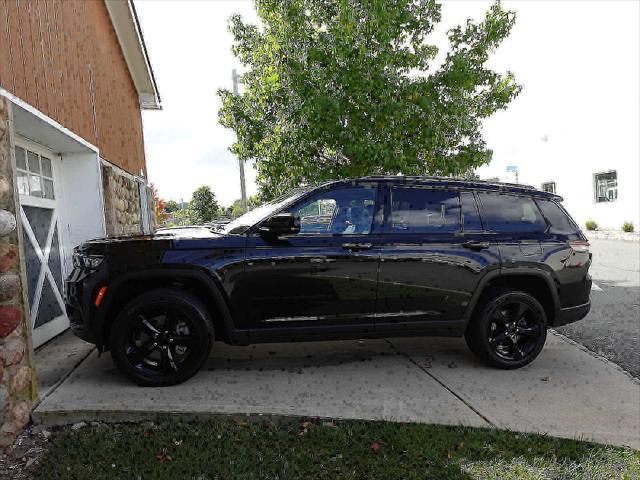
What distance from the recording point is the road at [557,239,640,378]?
5633mm

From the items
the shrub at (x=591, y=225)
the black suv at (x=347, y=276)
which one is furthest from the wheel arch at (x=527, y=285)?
the shrub at (x=591, y=225)

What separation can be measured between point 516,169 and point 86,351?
31.6 metres

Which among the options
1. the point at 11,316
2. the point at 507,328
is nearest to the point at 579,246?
the point at 507,328

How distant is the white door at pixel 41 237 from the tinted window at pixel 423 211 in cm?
401

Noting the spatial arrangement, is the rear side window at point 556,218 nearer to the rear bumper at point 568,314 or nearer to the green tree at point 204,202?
the rear bumper at point 568,314

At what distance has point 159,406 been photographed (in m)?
3.76

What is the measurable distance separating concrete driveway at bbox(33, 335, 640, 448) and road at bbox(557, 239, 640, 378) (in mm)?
537

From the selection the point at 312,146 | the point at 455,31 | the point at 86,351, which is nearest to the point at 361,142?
the point at 312,146

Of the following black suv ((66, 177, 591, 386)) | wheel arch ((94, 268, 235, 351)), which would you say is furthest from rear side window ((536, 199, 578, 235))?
wheel arch ((94, 268, 235, 351))

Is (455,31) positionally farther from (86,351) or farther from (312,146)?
(86,351)

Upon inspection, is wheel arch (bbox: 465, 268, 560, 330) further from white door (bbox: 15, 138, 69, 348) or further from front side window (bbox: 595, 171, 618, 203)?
front side window (bbox: 595, 171, 618, 203)

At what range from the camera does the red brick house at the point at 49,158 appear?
361 cm

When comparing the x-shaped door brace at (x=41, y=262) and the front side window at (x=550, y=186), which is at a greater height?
the front side window at (x=550, y=186)

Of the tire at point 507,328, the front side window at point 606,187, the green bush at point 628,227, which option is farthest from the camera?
the front side window at point 606,187
